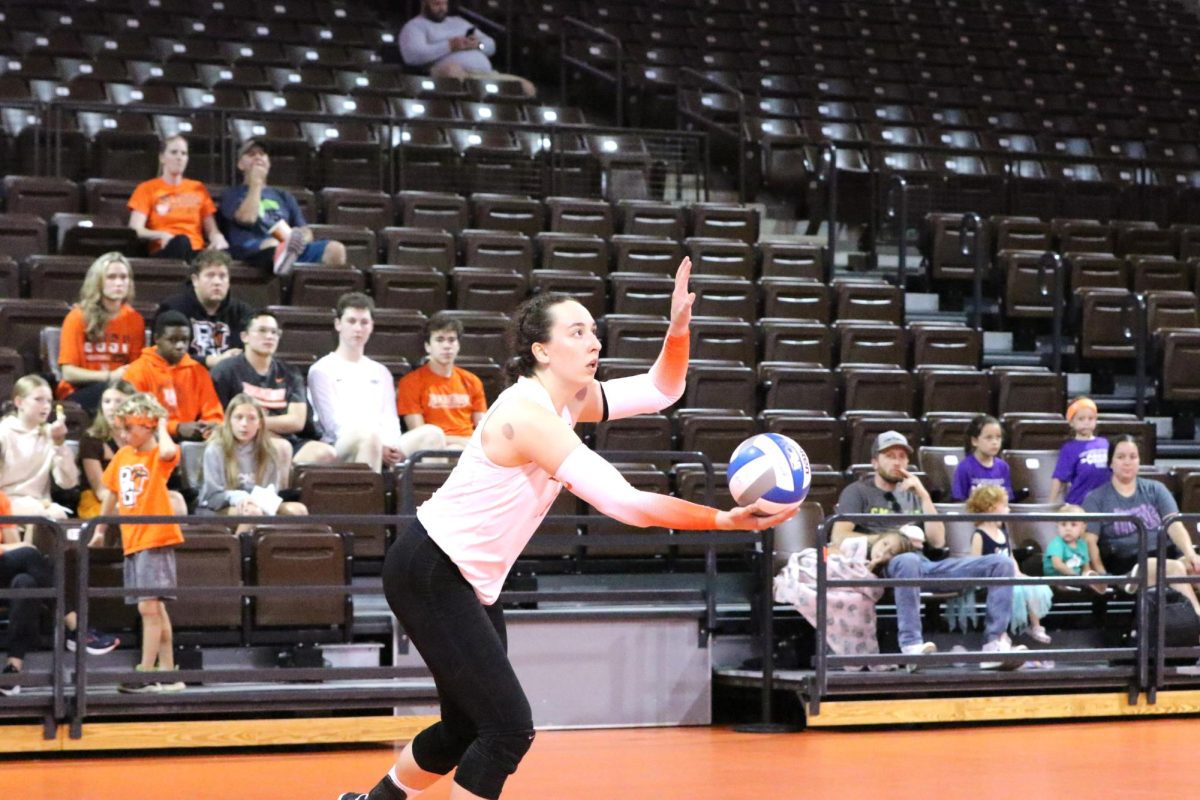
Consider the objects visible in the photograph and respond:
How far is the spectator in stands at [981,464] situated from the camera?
31.4 feet

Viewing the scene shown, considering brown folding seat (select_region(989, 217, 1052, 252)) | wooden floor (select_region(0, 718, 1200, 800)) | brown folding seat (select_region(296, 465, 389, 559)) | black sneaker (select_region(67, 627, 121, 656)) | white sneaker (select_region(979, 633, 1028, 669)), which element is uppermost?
brown folding seat (select_region(989, 217, 1052, 252))

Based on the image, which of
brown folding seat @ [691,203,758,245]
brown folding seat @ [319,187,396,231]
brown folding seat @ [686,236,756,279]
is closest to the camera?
brown folding seat @ [319,187,396,231]

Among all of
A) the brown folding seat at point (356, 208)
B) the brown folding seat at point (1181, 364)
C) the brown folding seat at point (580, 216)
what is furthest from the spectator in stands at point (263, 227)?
the brown folding seat at point (1181, 364)

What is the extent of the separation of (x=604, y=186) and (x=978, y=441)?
173 inches

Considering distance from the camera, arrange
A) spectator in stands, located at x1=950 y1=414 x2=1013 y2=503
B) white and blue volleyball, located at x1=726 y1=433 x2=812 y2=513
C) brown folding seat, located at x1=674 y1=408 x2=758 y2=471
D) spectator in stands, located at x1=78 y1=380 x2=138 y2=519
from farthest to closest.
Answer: brown folding seat, located at x1=674 y1=408 x2=758 y2=471, spectator in stands, located at x1=950 y1=414 x2=1013 y2=503, spectator in stands, located at x1=78 y1=380 x2=138 y2=519, white and blue volleyball, located at x1=726 y1=433 x2=812 y2=513

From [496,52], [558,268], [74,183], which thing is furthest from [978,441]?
[496,52]

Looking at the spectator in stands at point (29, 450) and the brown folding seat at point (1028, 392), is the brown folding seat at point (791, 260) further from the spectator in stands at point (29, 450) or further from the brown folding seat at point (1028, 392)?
the spectator in stands at point (29, 450)

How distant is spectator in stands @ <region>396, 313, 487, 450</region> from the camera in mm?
9242

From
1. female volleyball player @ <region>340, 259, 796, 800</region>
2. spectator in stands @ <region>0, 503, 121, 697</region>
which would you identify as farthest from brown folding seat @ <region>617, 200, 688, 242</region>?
female volleyball player @ <region>340, 259, 796, 800</region>

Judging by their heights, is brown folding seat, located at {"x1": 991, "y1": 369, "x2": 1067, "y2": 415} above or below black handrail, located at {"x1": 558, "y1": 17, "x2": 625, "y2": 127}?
below

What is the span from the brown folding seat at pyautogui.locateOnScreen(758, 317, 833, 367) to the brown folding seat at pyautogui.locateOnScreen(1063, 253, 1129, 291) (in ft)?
8.19

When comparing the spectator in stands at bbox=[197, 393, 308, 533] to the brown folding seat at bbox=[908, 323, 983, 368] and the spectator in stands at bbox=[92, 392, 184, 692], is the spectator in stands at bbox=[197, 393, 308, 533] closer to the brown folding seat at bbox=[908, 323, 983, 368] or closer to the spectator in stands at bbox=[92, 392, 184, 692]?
the spectator in stands at bbox=[92, 392, 184, 692]

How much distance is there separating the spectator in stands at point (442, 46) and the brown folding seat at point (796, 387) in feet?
15.9

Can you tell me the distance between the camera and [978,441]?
9609 millimetres
